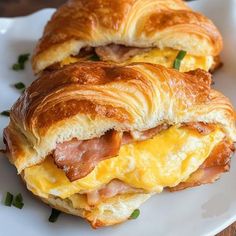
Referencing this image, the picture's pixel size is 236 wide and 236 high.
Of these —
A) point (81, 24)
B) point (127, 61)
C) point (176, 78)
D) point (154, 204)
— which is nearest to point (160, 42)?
point (127, 61)

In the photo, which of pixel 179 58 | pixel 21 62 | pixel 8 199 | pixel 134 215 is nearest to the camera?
pixel 134 215

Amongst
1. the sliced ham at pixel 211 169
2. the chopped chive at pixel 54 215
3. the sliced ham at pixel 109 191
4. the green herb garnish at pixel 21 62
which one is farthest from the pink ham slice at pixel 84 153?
the green herb garnish at pixel 21 62

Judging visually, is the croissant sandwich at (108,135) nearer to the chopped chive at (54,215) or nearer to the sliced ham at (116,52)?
the chopped chive at (54,215)

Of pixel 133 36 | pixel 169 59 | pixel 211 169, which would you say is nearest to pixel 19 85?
pixel 133 36

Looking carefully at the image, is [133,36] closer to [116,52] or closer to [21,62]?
[116,52]

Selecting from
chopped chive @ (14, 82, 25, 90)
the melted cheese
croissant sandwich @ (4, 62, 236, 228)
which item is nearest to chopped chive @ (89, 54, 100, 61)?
chopped chive @ (14, 82, 25, 90)

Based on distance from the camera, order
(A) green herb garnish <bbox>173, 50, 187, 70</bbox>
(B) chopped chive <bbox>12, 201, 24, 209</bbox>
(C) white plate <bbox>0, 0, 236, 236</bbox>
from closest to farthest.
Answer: (C) white plate <bbox>0, 0, 236, 236</bbox> < (B) chopped chive <bbox>12, 201, 24, 209</bbox> < (A) green herb garnish <bbox>173, 50, 187, 70</bbox>

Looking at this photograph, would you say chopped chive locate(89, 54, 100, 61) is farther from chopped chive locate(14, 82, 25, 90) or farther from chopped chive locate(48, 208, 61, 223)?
chopped chive locate(48, 208, 61, 223)
